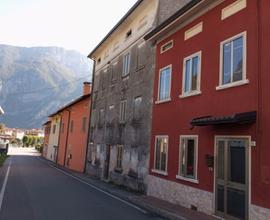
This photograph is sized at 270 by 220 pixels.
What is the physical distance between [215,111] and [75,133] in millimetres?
24345

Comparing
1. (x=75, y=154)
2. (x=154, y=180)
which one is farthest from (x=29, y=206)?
(x=75, y=154)

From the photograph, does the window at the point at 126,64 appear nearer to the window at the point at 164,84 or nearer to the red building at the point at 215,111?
the window at the point at 164,84

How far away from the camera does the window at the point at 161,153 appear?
47.0 feet

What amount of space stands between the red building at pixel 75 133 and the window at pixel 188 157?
1677cm

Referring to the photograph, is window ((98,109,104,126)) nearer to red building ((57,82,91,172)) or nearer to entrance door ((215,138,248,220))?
red building ((57,82,91,172))

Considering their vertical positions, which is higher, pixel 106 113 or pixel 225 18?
pixel 225 18

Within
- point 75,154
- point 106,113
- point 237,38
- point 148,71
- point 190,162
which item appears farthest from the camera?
point 75,154

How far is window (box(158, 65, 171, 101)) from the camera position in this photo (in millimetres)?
14781

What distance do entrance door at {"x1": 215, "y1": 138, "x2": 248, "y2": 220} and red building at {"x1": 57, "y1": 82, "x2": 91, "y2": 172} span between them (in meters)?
19.3

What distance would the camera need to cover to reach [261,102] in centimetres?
927

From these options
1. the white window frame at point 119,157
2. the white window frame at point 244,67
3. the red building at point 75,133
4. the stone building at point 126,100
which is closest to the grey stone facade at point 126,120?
the stone building at point 126,100

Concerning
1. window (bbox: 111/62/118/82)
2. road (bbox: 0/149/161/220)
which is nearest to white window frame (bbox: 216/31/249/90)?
road (bbox: 0/149/161/220)

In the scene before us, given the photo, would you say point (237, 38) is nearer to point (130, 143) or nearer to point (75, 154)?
point (130, 143)

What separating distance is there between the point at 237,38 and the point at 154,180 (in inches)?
282
